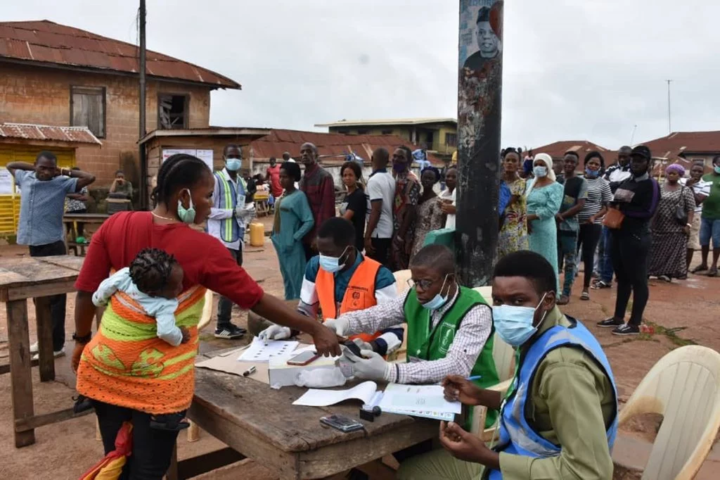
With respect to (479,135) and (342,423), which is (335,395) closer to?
(342,423)

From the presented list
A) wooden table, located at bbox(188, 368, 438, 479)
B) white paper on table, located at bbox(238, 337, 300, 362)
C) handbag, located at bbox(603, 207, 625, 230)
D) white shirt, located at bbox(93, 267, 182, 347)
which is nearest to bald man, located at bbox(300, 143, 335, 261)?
handbag, located at bbox(603, 207, 625, 230)

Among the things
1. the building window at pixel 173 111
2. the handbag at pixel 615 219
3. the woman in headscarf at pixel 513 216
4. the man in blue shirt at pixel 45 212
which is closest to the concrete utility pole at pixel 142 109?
the building window at pixel 173 111

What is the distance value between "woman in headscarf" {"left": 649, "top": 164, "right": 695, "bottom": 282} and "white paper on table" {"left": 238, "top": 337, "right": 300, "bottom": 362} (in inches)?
260

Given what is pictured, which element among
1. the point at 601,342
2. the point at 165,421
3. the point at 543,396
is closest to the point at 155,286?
the point at 165,421

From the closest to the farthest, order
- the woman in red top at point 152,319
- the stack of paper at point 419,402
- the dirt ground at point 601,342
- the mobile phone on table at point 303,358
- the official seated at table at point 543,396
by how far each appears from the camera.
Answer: the official seated at table at point 543,396
the stack of paper at point 419,402
the woman in red top at point 152,319
the mobile phone on table at point 303,358
the dirt ground at point 601,342

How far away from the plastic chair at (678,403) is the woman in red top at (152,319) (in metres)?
1.25

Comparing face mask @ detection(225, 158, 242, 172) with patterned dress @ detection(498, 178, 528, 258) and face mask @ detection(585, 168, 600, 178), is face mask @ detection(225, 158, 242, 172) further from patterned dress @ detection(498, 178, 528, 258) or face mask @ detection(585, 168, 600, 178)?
face mask @ detection(585, 168, 600, 178)

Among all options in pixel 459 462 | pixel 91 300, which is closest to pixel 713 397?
pixel 459 462

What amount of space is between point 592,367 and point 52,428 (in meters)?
3.56

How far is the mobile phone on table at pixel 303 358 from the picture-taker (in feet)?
8.52

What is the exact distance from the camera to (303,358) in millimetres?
2646

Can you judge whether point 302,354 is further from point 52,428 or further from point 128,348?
point 52,428

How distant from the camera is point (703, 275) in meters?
9.39

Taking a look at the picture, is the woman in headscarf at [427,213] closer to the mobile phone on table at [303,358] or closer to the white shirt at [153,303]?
the mobile phone on table at [303,358]
